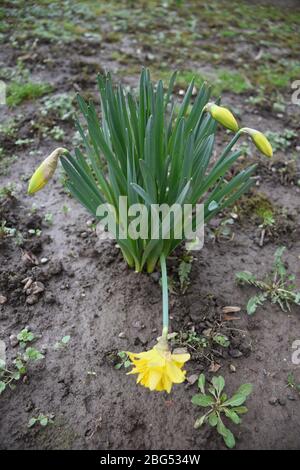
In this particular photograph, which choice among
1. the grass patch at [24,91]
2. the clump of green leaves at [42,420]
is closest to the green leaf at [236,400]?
the clump of green leaves at [42,420]

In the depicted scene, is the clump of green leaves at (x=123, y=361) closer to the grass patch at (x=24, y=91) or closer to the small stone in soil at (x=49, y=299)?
the small stone in soil at (x=49, y=299)

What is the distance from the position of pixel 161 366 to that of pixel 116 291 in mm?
715

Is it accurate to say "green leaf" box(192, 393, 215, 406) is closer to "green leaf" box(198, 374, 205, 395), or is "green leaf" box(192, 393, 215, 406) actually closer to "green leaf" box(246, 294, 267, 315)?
"green leaf" box(198, 374, 205, 395)

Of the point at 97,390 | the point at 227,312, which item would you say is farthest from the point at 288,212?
the point at 97,390

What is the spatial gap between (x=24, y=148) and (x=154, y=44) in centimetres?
173

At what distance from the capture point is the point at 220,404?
4.81 ft

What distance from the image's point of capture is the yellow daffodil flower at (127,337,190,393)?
1.14m

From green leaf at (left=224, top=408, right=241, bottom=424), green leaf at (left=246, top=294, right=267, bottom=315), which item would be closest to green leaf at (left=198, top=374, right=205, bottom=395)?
green leaf at (left=224, top=408, right=241, bottom=424)

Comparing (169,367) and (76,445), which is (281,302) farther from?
(76,445)

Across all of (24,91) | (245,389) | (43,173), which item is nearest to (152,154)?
(43,173)

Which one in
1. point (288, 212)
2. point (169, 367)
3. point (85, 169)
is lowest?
point (288, 212)

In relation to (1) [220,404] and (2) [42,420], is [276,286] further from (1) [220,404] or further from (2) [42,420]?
(2) [42,420]

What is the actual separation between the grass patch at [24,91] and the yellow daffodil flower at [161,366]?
2236mm

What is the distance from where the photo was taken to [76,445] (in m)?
1.38
